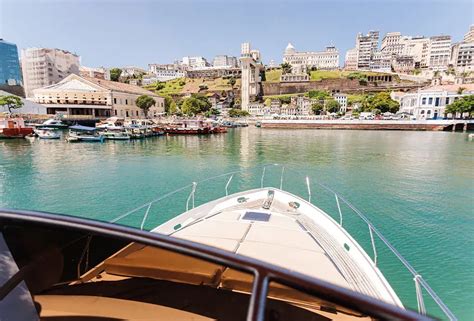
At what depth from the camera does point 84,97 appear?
61.8m

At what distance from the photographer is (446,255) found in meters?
6.91

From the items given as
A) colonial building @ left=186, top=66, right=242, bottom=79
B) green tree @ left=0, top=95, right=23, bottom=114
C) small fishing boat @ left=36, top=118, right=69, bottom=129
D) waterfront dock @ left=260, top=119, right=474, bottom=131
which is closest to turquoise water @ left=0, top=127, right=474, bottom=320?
small fishing boat @ left=36, top=118, right=69, bottom=129

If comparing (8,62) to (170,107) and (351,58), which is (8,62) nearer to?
(170,107)

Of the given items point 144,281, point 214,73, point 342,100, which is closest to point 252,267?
point 144,281

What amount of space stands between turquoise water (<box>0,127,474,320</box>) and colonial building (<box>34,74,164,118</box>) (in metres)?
43.1

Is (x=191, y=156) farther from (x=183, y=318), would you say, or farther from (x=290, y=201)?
(x=183, y=318)

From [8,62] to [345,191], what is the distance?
156 m

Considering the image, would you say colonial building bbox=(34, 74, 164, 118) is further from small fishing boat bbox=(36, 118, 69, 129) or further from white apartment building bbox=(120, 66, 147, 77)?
white apartment building bbox=(120, 66, 147, 77)

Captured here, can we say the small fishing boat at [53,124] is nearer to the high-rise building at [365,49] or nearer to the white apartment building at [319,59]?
the white apartment building at [319,59]

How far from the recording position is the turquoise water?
658 centimetres

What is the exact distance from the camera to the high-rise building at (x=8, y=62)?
117125 millimetres

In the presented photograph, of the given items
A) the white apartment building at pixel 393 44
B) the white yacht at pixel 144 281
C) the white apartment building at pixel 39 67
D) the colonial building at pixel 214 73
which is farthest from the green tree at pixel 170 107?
the white apartment building at pixel 393 44

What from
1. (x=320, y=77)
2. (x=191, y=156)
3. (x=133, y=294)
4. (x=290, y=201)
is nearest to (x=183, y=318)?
(x=133, y=294)

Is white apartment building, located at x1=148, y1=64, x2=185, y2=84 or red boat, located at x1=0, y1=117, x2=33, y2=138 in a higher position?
white apartment building, located at x1=148, y1=64, x2=185, y2=84
